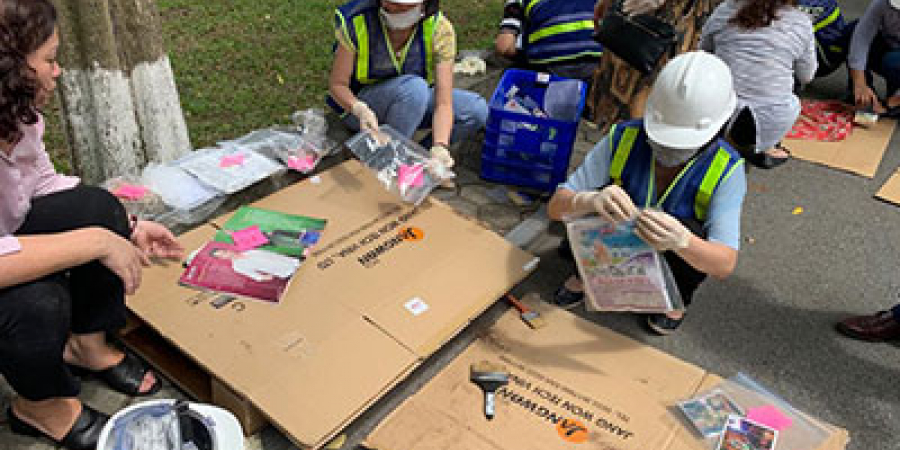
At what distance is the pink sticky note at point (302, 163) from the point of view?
2.95 metres

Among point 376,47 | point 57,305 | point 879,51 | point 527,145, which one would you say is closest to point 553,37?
point 527,145

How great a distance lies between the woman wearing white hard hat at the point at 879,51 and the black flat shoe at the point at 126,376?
173 inches

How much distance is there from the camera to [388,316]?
7.25 feet

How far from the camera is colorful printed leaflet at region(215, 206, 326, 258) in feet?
7.91

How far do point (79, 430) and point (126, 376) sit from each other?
24 cm

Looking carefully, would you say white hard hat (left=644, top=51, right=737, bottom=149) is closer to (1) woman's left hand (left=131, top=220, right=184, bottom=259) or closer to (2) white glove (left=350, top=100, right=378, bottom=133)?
(2) white glove (left=350, top=100, right=378, bottom=133)

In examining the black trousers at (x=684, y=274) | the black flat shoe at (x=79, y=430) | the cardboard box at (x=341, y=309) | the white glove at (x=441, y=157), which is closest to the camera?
the black flat shoe at (x=79, y=430)

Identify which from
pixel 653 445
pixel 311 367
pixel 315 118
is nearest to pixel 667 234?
pixel 653 445

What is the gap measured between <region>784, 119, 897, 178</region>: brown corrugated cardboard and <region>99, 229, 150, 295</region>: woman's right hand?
368 cm

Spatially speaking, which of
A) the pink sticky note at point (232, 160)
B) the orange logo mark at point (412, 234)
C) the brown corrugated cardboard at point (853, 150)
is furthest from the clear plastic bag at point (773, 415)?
the brown corrugated cardboard at point (853, 150)

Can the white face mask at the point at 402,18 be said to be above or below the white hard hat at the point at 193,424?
above

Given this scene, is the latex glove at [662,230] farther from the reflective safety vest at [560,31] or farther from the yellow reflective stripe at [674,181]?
the reflective safety vest at [560,31]

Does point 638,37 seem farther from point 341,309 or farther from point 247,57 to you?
point 247,57

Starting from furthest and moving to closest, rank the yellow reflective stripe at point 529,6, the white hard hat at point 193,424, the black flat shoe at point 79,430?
the yellow reflective stripe at point 529,6 → the black flat shoe at point 79,430 → the white hard hat at point 193,424
